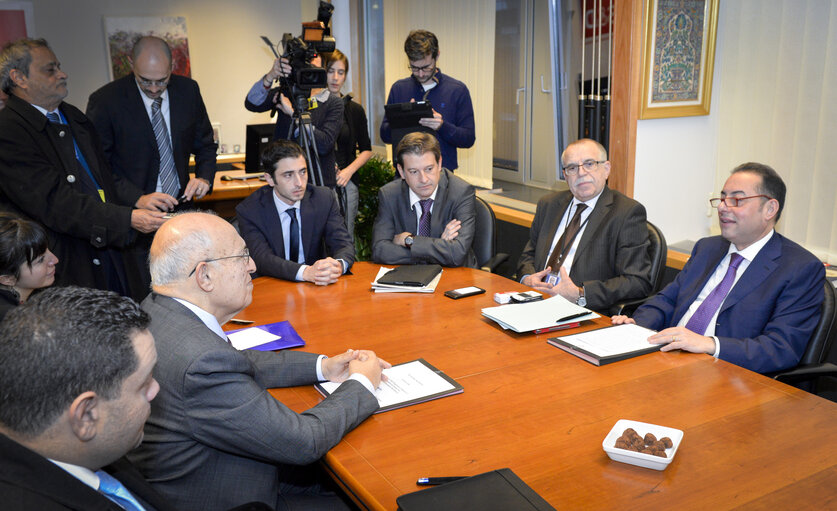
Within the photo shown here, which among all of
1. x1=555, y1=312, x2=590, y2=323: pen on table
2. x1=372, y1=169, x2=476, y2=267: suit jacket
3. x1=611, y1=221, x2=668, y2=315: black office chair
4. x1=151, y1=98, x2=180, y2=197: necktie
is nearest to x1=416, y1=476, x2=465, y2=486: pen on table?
x1=555, y1=312, x2=590, y2=323: pen on table

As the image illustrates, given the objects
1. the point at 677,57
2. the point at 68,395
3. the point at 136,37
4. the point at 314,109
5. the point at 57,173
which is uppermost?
the point at 136,37

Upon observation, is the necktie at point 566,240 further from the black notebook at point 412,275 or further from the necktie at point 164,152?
the necktie at point 164,152

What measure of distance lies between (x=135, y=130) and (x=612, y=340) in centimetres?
271

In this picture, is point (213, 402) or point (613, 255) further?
point (613, 255)

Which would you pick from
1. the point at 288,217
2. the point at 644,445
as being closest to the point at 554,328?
the point at 644,445

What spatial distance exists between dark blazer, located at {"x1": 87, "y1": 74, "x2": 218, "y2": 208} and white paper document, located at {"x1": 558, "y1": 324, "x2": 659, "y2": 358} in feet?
8.08

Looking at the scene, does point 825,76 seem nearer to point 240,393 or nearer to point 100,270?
point 240,393

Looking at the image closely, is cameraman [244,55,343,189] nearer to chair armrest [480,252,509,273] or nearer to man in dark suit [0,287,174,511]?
chair armrest [480,252,509,273]

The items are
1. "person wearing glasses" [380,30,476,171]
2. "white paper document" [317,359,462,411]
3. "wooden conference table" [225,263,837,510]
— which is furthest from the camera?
"person wearing glasses" [380,30,476,171]

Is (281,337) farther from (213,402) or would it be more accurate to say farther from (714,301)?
(714,301)

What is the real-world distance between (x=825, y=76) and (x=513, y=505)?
3531mm

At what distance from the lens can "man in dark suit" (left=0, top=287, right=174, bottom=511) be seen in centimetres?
96

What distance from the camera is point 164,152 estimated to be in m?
3.61

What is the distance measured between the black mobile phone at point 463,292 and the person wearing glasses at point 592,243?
360 millimetres
